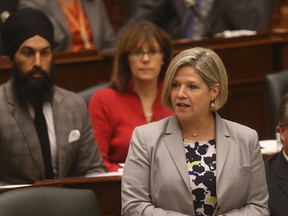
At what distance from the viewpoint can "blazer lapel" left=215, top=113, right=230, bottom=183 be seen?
2.39 metres

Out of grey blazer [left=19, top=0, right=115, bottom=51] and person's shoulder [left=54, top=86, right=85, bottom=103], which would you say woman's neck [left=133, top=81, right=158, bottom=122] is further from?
grey blazer [left=19, top=0, right=115, bottom=51]

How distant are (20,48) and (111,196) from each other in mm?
697

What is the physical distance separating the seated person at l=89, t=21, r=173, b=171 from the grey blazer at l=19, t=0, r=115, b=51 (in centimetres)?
97

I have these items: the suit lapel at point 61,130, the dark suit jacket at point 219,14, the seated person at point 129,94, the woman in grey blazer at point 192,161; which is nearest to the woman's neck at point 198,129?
the woman in grey blazer at point 192,161

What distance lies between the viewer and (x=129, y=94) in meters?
3.55

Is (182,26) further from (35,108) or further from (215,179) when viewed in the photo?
(215,179)

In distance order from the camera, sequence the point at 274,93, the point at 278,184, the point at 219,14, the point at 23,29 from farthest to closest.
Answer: the point at 219,14, the point at 274,93, the point at 23,29, the point at 278,184

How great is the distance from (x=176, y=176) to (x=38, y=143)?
82 centimetres

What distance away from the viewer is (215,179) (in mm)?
2391

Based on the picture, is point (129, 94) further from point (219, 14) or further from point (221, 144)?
point (219, 14)

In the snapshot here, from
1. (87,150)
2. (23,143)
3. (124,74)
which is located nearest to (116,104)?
(124,74)

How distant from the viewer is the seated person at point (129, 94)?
3.48 meters

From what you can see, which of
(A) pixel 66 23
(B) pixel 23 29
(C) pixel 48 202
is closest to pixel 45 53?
(B) pixel 23 29

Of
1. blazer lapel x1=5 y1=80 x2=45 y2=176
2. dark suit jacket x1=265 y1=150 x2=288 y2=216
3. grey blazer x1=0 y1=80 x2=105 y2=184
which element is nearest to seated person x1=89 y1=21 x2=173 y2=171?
grey blazer x1=0 y1=80 x2=105 y2=184
